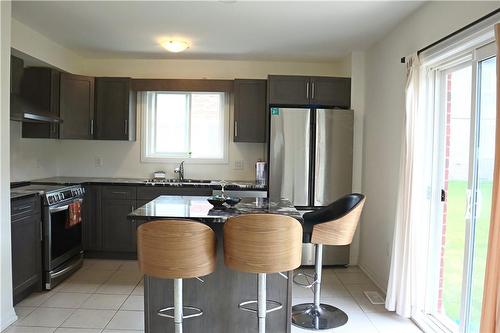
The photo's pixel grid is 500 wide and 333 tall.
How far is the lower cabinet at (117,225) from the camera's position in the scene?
467 centimetres

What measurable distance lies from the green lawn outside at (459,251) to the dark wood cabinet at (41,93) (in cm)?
422

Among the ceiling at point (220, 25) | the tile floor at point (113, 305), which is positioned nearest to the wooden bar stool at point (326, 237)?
the tile floor at point (113, 305)

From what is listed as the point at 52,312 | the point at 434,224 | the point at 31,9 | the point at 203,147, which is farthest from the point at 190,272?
the point at 203,147

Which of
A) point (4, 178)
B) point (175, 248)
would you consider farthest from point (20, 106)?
point (175, 248)

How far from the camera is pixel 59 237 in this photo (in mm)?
3930

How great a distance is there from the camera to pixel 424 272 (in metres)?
3.11

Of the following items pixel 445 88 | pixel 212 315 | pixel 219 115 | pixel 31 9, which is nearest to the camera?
pixel 212 315

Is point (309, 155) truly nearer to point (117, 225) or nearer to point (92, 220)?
point (117, 225)

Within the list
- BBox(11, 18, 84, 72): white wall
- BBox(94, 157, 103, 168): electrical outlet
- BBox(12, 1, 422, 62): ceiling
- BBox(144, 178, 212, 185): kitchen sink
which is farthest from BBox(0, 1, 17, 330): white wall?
BBox(94, 157, 103, 168): electrical outlet

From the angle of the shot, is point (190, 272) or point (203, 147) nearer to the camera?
point (190, 272)

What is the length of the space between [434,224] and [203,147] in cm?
316

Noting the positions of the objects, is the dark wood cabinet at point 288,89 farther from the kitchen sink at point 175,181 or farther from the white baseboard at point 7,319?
the white baseboard at point 7,319

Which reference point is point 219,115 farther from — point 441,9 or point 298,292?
point 441,9

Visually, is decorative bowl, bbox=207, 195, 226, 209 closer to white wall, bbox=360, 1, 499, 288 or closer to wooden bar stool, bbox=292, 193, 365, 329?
wooden bar stool, bbox=292, 193, 365, 329
